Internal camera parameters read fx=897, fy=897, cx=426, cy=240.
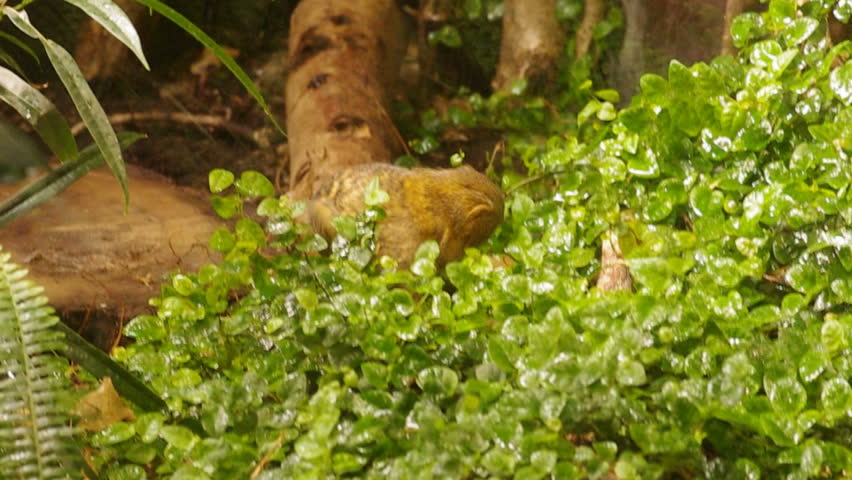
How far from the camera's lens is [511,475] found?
136cm

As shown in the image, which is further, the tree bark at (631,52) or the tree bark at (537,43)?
the tree bark at (537,43)

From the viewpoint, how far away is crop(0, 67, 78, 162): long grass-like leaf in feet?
6.14

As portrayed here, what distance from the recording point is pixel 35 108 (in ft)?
6.19

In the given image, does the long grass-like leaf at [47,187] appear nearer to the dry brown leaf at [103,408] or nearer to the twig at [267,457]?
the dry brown leaf at [103,408]

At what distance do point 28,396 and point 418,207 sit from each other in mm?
1258

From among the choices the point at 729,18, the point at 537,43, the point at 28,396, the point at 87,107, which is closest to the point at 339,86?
the point at 537,43

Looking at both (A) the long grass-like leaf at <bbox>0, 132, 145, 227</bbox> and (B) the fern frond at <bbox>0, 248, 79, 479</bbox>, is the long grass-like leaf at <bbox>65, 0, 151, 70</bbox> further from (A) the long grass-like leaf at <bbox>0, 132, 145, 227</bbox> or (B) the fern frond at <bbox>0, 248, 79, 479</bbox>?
(B) the fern frond at <bbox>0, 248, 79, 479</bbox>

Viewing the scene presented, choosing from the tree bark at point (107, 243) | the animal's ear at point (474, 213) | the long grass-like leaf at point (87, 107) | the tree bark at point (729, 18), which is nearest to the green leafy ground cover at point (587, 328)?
the animal's ear at point (474, 213)

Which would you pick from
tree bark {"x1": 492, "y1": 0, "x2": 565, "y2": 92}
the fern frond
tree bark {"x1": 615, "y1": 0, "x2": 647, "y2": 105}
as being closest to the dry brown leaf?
the fern frond

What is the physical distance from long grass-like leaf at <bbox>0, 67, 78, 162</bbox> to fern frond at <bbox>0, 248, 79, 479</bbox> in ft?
1.65

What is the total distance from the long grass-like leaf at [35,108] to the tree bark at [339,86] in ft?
4.68

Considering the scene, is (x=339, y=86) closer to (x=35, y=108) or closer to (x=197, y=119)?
(x=197, y=119)

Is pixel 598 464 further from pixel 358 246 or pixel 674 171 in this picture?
pixel 674 171

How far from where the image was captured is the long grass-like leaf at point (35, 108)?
1.87 metres
